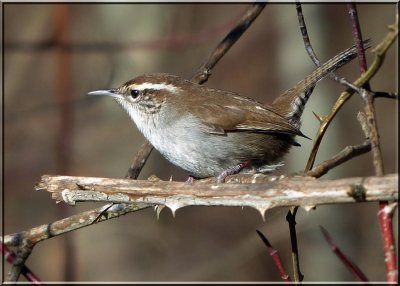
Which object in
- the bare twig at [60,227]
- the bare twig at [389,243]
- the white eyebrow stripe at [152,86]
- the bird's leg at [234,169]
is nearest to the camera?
the bare twig at [389,243]

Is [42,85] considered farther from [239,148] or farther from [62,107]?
[239,148]

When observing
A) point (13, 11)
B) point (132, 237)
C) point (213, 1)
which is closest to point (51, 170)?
point (132, 237)

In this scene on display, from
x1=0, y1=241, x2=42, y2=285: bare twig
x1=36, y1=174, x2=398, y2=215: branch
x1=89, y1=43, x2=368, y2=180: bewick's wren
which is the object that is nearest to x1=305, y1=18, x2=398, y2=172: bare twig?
x1=36, y1=174, x2=398, y2=215: branch

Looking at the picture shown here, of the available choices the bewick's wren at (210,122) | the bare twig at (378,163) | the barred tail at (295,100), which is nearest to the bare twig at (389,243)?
the bare twig at (378,163)

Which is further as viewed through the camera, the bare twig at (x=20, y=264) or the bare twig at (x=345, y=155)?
the bare twig at (x=20, y=264)

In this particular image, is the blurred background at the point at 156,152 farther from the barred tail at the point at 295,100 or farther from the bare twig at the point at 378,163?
the bare twig at the point at 378,163

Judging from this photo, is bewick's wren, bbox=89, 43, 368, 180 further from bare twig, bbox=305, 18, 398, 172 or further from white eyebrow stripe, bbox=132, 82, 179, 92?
bare twig, bbox=305, 18, 398, 172
